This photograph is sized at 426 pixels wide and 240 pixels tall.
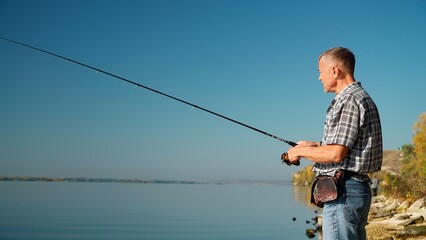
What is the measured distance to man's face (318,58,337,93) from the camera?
10.8ft

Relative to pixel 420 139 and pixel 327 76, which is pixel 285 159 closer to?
pixel 327 76

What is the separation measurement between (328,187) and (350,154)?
28 cm

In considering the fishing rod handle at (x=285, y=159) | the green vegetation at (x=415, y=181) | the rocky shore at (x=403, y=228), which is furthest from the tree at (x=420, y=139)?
the fishing rod handle at (x=285, y=159)

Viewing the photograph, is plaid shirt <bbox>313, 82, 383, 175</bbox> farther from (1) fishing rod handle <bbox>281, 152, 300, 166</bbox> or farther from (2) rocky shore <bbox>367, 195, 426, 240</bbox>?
(2) rocky shore <bbox>367, 195, 426, 240</bbox>

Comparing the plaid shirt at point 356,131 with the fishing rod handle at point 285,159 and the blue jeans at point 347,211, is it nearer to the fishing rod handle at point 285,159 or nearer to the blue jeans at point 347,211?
the blue jeans at point 347,211

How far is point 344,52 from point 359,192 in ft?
3.38

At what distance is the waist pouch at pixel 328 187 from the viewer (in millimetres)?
3053

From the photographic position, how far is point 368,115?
3.11 meters

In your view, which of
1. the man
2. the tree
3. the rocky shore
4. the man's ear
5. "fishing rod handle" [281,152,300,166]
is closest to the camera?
the man

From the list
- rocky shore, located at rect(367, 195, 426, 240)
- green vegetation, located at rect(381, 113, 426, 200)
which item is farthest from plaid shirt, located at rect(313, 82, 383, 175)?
green vegetation, located at rect(381, 113, 426, 200)

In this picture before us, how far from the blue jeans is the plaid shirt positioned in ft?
0.40

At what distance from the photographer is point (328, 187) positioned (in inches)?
122

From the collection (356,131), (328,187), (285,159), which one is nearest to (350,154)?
(356,131)

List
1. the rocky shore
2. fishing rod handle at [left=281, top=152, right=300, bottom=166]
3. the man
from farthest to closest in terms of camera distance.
Answer: the rocky shore
fishing rod handle at [left=281, top=152, right=300, bottom=166]
the man
